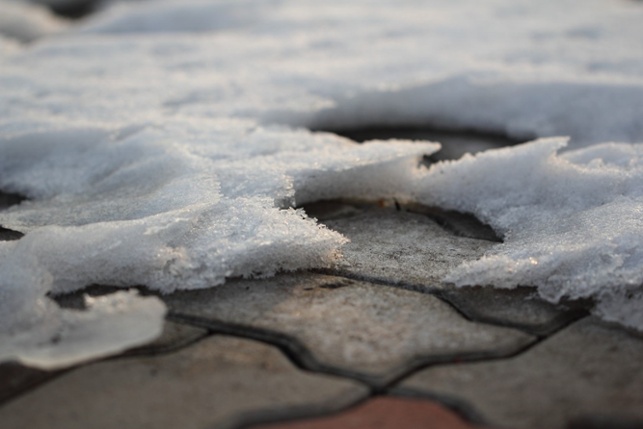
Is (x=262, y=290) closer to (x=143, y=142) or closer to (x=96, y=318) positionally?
(x=96, y=318)

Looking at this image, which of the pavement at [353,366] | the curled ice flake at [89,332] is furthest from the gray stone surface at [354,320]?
the curled ice flake at [89,332]

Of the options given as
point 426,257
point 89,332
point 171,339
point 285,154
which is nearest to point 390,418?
point 171,339

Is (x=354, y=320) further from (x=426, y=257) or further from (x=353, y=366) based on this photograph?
(x=426, y=257)

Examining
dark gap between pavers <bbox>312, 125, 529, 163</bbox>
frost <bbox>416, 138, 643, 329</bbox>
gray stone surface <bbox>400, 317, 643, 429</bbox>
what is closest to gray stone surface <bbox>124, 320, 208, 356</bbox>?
gray stone surface <bbox>400, 317, 643, 429</bbox>

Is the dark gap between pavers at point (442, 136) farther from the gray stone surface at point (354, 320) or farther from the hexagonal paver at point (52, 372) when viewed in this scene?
the hexagonal paver at point (52, 372)

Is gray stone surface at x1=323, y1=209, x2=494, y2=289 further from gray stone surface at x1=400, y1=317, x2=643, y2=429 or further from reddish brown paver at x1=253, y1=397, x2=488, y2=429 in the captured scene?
reddish brown paver at x1=253, y1=397, x2=488, y2=429

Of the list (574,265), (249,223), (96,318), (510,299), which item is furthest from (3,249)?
(574,265)
